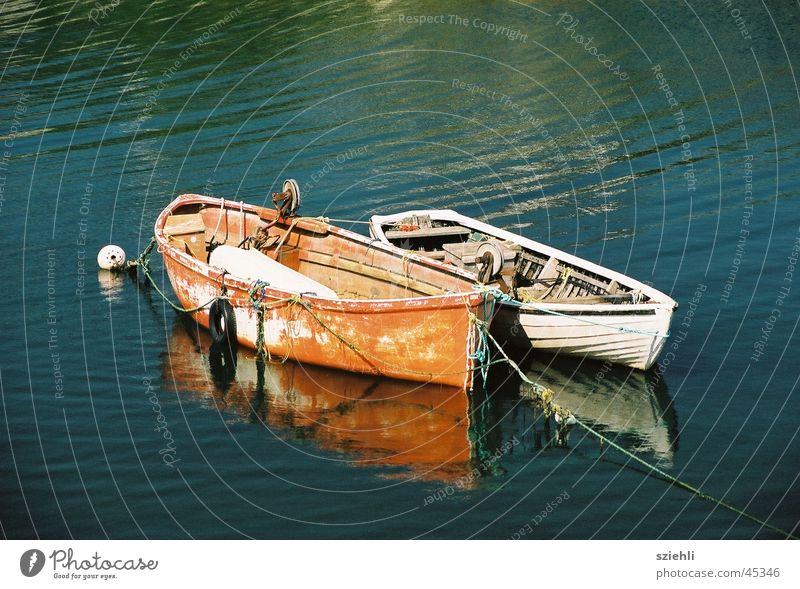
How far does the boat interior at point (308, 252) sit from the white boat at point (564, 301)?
888mm

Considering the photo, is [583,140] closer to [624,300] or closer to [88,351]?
[624,300]

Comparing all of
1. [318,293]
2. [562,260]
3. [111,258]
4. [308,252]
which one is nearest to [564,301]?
[562,260]

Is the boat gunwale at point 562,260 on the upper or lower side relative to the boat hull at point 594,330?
upper

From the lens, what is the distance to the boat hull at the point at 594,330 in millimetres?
20719

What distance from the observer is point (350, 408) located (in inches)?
827

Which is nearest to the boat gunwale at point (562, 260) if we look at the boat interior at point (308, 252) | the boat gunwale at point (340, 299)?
the boat interior at point (308, 252)

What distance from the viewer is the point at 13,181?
35094 millimetres

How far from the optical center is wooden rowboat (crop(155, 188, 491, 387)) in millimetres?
20875

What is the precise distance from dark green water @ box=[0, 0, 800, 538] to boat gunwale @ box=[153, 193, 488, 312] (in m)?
1.58

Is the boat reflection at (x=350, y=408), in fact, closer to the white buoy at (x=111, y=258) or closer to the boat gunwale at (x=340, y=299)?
the boat gunwale at (x=340, y=299)

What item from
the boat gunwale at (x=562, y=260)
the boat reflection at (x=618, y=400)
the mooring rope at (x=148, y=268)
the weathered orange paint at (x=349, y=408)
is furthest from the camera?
the mooring rope at (x=148, y=268)

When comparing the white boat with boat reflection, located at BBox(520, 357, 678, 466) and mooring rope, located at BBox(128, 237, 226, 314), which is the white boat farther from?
mooring rope, located at BBox(128, 237, 226, 314)

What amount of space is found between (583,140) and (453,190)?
5.47 m
